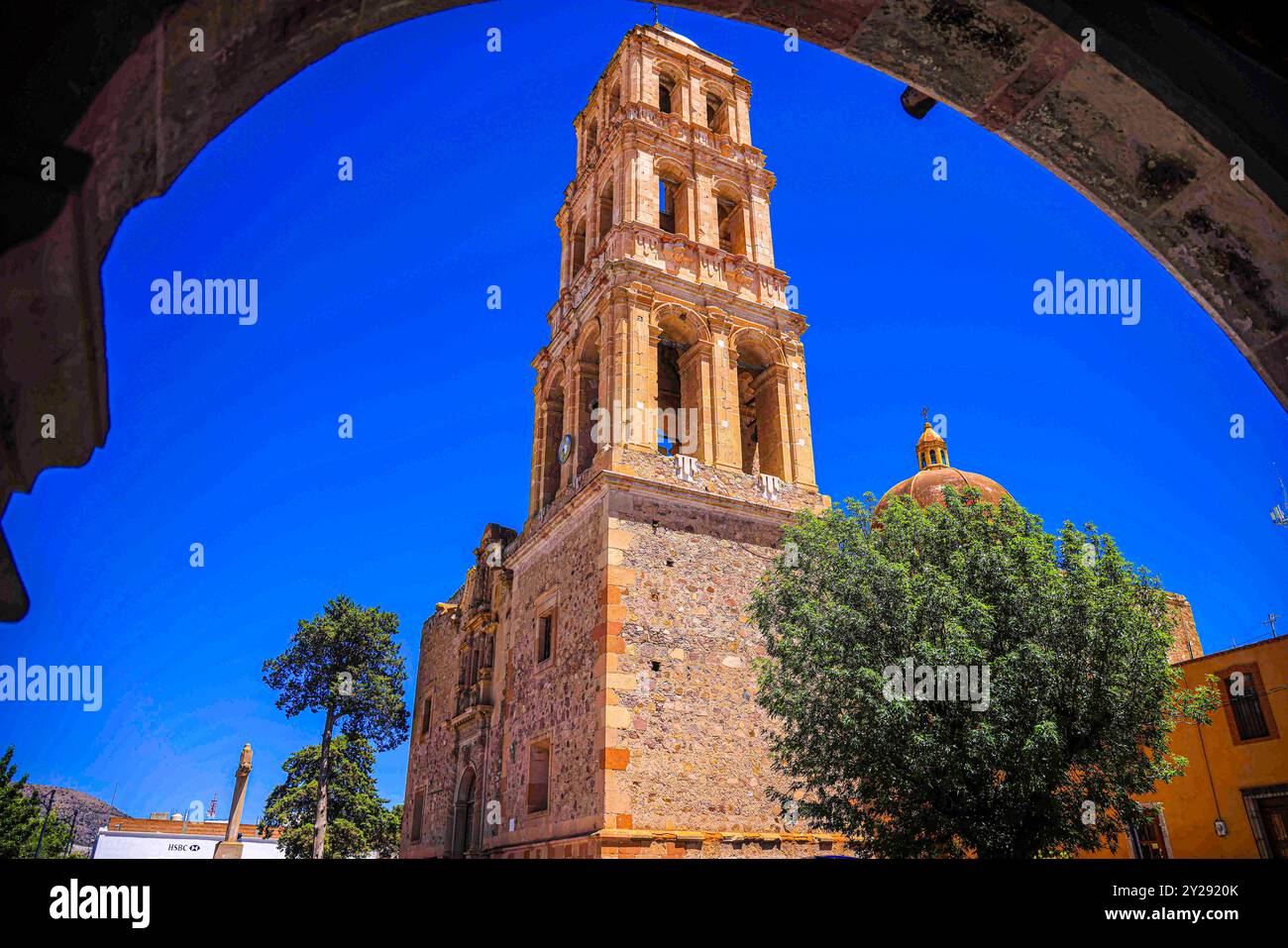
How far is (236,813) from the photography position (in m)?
27.0

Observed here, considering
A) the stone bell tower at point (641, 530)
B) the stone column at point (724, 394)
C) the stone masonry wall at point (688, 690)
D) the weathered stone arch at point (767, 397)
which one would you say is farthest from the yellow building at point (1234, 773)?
the stone column at point (724, 394)

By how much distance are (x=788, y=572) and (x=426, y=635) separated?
1708cm

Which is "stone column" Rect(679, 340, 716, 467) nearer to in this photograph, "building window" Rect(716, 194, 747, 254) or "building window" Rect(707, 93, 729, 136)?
"building window" Rect(716, 194, 747, 254)

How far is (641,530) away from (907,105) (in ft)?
40.5

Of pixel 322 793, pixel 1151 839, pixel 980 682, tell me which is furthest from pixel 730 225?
pixel 322 793

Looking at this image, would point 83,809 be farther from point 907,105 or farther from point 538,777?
point 907,105

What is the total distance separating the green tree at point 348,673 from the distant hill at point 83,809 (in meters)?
42.0

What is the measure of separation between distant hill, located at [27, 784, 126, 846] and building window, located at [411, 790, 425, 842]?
5159 centimetres

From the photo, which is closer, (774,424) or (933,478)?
(774,424)

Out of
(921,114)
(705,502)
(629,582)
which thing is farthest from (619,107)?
(921,114)

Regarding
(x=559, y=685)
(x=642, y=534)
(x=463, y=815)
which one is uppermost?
(x=642, y=534)

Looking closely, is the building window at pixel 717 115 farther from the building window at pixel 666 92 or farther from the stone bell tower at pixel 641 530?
the building window at pixel 666 92
